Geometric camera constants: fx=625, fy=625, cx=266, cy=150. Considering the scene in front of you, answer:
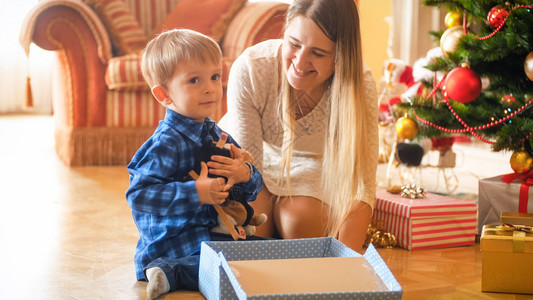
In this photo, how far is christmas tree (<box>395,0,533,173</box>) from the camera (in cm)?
180

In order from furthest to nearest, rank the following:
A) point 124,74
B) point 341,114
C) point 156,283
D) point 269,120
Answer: point 124,74, point 269,120, point 341,114, point 156,283

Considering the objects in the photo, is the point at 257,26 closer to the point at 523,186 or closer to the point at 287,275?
the point at 523,186

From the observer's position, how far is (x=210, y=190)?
1303 mm

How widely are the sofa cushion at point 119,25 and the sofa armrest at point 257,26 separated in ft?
1.62

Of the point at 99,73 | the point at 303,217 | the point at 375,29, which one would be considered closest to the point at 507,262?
the point at 303,217

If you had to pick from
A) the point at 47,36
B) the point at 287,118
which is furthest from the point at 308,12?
the point at 47,36

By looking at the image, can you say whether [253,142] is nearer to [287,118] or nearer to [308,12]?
[287,118]

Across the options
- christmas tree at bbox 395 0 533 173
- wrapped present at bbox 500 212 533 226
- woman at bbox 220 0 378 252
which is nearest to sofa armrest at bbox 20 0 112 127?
woman at bbox 220 0 378 252

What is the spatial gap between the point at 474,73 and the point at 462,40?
0.12 m

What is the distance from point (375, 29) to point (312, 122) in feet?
8.28

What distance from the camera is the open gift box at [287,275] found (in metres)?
1.06

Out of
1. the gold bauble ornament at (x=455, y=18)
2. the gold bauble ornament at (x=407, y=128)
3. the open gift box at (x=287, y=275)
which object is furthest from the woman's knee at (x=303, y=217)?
the gold bauble ornament at (x=455, y=18)

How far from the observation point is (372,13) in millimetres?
4027

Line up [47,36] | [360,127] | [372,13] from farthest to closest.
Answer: [372,13], [47,36], [360,127]
